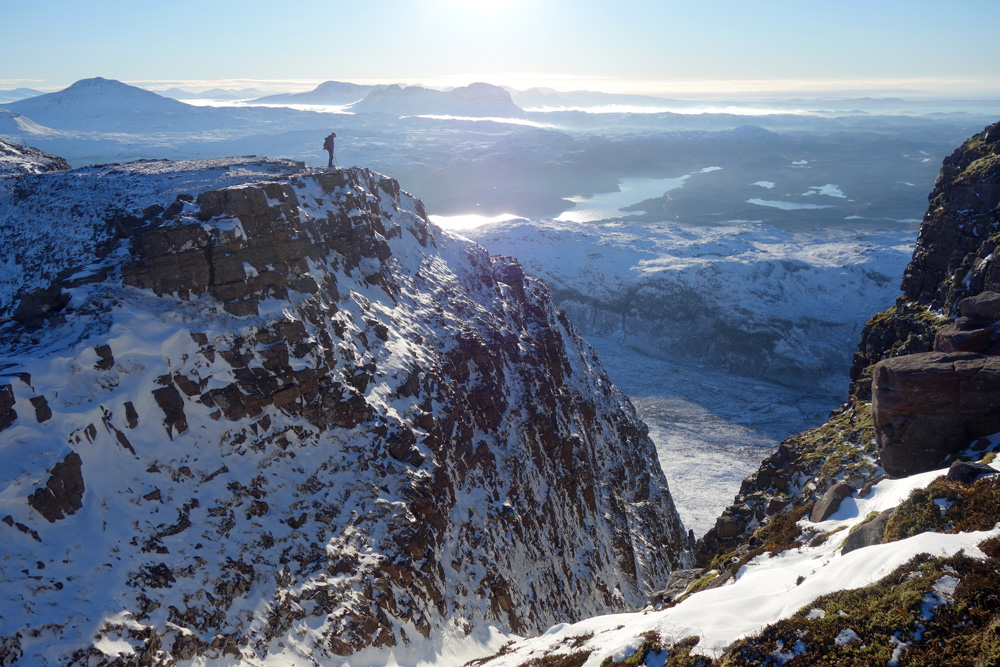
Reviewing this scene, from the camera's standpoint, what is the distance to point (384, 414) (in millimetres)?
28875

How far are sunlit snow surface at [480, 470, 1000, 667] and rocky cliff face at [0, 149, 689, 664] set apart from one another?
819 cm

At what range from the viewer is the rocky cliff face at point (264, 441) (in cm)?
1862

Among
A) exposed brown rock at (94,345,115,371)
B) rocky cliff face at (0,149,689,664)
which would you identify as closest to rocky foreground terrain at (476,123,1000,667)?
rocky cliff face at (0,149,689,664)

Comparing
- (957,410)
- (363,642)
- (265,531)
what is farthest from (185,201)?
(957,410)

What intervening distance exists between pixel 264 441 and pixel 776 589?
64.8ft

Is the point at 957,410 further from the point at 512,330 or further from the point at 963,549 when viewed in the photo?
the point at 512,330

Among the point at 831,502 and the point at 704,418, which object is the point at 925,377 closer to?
the point at 831,502

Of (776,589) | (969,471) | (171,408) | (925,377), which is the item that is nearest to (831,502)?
(969,471)

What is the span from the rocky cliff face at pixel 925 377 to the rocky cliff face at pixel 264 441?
1164cm

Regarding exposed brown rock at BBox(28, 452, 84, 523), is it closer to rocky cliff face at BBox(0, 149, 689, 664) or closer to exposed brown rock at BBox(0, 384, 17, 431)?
rocky cliff face at BBox(0, 149, 689, 664)

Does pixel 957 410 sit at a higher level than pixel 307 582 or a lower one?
higher

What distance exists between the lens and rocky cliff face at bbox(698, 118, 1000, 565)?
822 inches

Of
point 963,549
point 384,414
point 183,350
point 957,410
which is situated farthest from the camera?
point 384,414

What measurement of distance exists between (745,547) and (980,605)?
11654 mm
